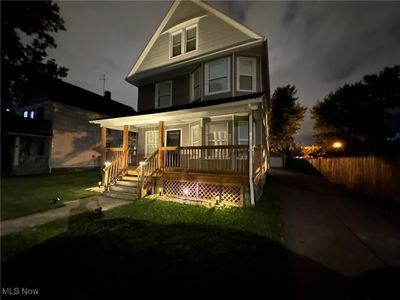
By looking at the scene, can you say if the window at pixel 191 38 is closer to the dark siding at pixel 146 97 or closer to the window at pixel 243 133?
the dark siding at pixel 146 97

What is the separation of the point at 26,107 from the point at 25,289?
24143 millimetres

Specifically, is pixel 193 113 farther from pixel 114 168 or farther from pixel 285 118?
pixel 285 118

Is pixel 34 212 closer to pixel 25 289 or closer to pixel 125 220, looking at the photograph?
pixel 125 220

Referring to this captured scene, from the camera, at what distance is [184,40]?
41.0ft

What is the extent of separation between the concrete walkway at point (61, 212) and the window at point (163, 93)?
707cm

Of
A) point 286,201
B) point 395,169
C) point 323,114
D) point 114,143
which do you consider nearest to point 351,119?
point 323,114

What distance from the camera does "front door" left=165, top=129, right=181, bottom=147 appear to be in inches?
507

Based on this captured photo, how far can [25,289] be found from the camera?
3.03m

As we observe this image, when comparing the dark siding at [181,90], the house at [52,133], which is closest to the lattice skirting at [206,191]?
the dark siding at [181,90]

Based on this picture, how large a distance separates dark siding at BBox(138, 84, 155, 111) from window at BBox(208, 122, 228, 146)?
4.90 m

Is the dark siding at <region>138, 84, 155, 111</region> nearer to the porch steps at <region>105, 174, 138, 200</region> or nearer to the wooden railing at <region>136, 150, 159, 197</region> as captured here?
the wooden railing at <region>136, 150, 159, 197</region>

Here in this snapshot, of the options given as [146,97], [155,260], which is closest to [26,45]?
[146,97]

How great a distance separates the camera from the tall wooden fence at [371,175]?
340 inches

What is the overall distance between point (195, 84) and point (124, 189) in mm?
7186
